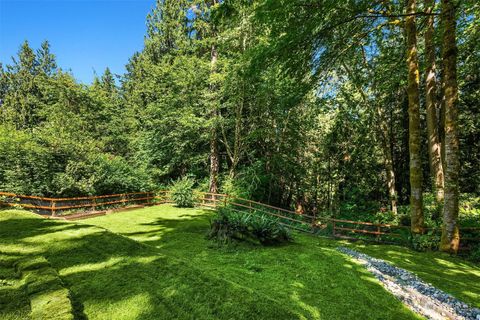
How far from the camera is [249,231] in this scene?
6.80m

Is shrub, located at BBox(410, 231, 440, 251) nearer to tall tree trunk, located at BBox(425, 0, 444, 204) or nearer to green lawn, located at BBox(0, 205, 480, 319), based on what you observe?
green lawn, located at BBox(0, 205, 480, 319)

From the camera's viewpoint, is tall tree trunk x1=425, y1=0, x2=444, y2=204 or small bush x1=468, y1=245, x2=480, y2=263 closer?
small bush x1=468, y1=245, x2=480, y2=263

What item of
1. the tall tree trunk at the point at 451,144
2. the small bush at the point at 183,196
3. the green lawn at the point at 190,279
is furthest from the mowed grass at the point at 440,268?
the small bush at the point at 183,196

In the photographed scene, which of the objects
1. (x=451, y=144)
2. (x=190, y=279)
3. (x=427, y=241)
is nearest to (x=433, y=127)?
(x=451, y=144)

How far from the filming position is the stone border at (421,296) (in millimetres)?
3604

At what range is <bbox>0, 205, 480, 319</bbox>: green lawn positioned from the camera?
172cm

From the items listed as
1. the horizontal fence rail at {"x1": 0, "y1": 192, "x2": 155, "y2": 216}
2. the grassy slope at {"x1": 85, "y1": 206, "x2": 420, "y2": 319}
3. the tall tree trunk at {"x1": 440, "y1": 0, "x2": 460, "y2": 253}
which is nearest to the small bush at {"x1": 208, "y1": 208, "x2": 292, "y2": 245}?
the grassy slope at {"x1": 85, "y1": 206, "x2": 420, "y2": 319}

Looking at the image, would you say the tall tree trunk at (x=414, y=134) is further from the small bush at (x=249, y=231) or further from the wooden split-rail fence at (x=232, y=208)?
the small bush at (x=249, y=231)

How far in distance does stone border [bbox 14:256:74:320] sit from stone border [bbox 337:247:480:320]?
4.41 meters

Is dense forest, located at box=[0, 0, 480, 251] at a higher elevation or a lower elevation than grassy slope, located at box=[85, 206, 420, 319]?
higher

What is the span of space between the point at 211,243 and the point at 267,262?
6.35 ft

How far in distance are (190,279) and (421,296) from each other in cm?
414

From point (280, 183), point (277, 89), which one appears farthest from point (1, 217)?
point (280, 183)

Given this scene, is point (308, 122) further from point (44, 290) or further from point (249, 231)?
point (44, 290)
